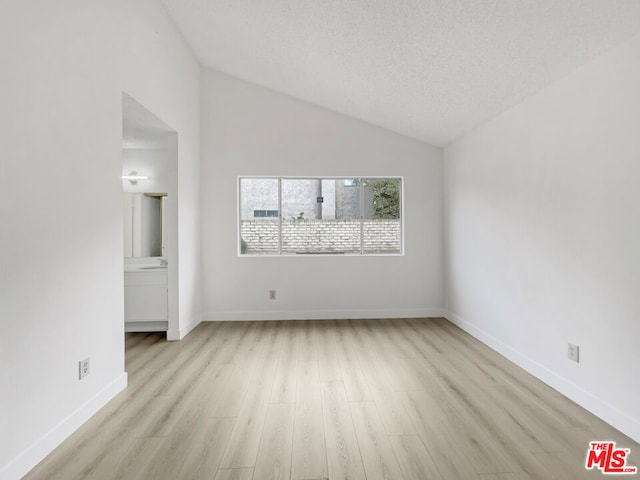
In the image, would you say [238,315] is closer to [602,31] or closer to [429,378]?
[429,378]

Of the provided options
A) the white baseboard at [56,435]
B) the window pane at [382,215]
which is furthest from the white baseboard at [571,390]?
the white baseboard at [56,435]

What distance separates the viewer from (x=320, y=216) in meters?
5.00

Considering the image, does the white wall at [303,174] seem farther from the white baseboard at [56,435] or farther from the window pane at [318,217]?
the white baseboard at [56,435]

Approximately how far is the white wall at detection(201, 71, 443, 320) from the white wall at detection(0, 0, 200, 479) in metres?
1.79

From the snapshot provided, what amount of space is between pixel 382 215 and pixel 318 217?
0.89m

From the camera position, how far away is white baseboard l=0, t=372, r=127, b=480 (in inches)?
67.1

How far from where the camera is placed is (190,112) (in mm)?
4391

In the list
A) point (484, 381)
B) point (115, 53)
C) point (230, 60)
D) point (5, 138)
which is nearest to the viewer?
point (5, 138)

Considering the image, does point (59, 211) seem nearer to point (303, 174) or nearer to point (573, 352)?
point (303, 174)

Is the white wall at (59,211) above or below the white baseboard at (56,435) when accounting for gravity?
above

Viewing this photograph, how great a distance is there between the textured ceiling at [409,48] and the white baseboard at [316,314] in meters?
2.28

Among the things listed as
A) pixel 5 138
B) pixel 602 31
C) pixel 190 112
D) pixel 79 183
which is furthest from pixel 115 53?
pixel 602 31

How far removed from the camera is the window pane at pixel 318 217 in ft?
16.3

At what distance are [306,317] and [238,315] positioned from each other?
0.90 m
